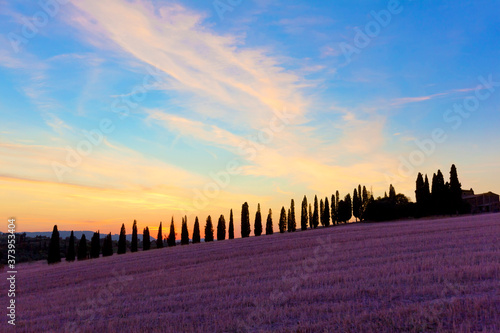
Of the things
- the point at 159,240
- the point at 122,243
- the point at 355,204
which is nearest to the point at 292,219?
the point at 355,204

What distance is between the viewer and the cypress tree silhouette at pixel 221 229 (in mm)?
111250

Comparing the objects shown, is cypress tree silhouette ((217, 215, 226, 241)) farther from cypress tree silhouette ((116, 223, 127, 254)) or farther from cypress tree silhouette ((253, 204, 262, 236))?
cypress tree silhouette ((116, 223, 127, 254))

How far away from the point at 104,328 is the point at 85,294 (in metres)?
10.7

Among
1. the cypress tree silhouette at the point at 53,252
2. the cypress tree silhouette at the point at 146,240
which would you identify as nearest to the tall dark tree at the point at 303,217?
the cypress tree silhouette at the point at 146,240

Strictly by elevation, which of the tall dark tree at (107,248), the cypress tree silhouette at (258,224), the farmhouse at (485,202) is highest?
the farmhouse at (485,202)

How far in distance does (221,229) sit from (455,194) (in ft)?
206

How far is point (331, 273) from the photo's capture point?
18312 mm

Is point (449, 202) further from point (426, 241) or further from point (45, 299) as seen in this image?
point (45, 299)

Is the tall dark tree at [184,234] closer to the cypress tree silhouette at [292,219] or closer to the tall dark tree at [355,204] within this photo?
the cypress tree silhouette at [292,219]

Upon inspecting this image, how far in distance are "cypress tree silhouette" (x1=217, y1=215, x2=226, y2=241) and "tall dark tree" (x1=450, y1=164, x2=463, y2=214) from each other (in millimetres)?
60730

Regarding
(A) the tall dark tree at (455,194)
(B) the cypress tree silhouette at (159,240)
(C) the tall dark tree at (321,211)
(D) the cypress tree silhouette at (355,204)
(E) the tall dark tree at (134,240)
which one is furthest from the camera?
(C) the tall dark tree at (321,211)

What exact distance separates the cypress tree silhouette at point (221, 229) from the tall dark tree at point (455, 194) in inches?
A: 2391

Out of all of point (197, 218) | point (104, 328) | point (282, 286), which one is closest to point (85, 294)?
point (104, 328)

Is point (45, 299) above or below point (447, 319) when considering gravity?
below
